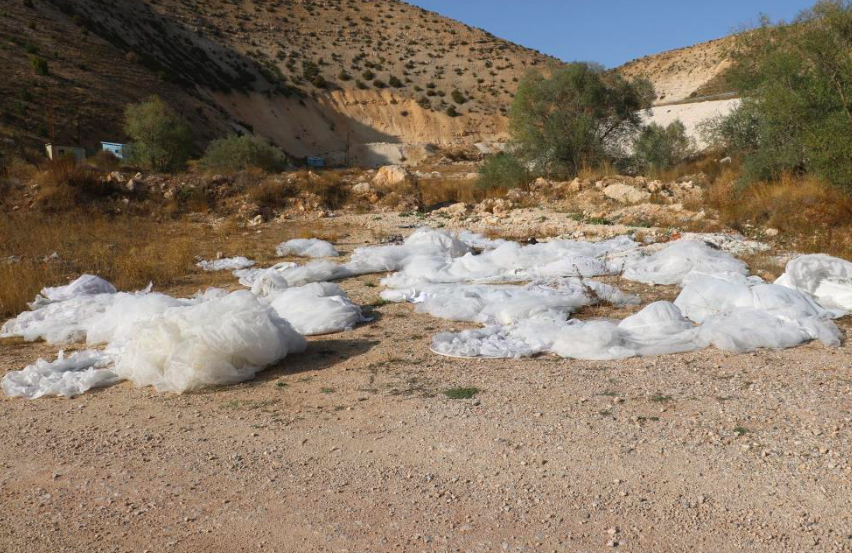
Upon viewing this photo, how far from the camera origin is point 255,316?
14.8ft

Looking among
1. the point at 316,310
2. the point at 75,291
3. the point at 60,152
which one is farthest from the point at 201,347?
the point at 60,152

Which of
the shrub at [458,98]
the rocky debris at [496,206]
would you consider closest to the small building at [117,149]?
the rocky debris at [496,206]

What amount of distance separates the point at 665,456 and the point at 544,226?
8861 millimetres

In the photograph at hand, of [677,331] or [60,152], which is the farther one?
[60,152]

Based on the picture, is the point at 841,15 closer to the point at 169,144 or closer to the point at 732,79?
the point at 732,79

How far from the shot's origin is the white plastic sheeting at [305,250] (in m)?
9.82

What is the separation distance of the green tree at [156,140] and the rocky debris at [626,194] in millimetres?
13868

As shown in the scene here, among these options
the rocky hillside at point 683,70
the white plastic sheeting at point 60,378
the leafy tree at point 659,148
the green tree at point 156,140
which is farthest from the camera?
the rocky hillside at point 683,70

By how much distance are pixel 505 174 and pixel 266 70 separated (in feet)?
93.7

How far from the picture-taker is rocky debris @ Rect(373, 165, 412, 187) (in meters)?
17.3

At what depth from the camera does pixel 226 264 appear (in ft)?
29.2

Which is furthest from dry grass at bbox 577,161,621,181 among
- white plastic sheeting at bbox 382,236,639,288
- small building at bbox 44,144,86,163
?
small building at bbox 44,144,86,163

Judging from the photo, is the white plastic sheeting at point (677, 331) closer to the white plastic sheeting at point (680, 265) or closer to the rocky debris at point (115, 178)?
the white plastic sheeting at point (680, 265)

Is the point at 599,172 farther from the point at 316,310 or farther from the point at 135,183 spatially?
the point at 316,310
